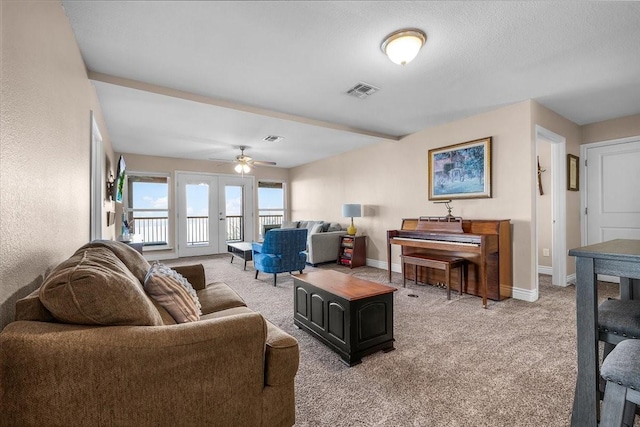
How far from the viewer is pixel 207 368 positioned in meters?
1.05

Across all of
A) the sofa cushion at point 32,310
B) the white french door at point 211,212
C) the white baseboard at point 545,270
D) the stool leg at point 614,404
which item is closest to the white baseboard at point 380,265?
the white baseboard at point 545,270

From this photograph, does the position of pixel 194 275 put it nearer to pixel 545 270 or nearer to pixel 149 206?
pixel 149 206

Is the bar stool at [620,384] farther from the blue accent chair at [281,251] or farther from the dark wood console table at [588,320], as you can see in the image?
the blue accent chair at [281,251]

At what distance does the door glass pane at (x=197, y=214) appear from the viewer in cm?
697

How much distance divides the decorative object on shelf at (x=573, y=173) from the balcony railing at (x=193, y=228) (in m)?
6.41

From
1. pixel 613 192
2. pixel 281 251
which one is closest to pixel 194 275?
pixel 281 251

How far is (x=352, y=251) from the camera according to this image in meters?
5.47

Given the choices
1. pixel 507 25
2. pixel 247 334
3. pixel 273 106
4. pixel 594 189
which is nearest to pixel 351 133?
pixel 273 106

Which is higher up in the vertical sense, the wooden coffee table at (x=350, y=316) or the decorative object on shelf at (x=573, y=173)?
the decorative object on shelf at (x=573, y=173)

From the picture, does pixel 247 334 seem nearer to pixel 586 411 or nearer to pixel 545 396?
pixel 586 411

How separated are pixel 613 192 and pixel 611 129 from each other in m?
0.90

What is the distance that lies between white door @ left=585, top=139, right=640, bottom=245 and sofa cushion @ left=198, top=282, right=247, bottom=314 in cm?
503

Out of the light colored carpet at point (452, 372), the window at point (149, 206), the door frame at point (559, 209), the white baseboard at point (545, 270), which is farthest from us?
the window at point (149, 206)

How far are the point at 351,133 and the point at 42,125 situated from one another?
3809mm
